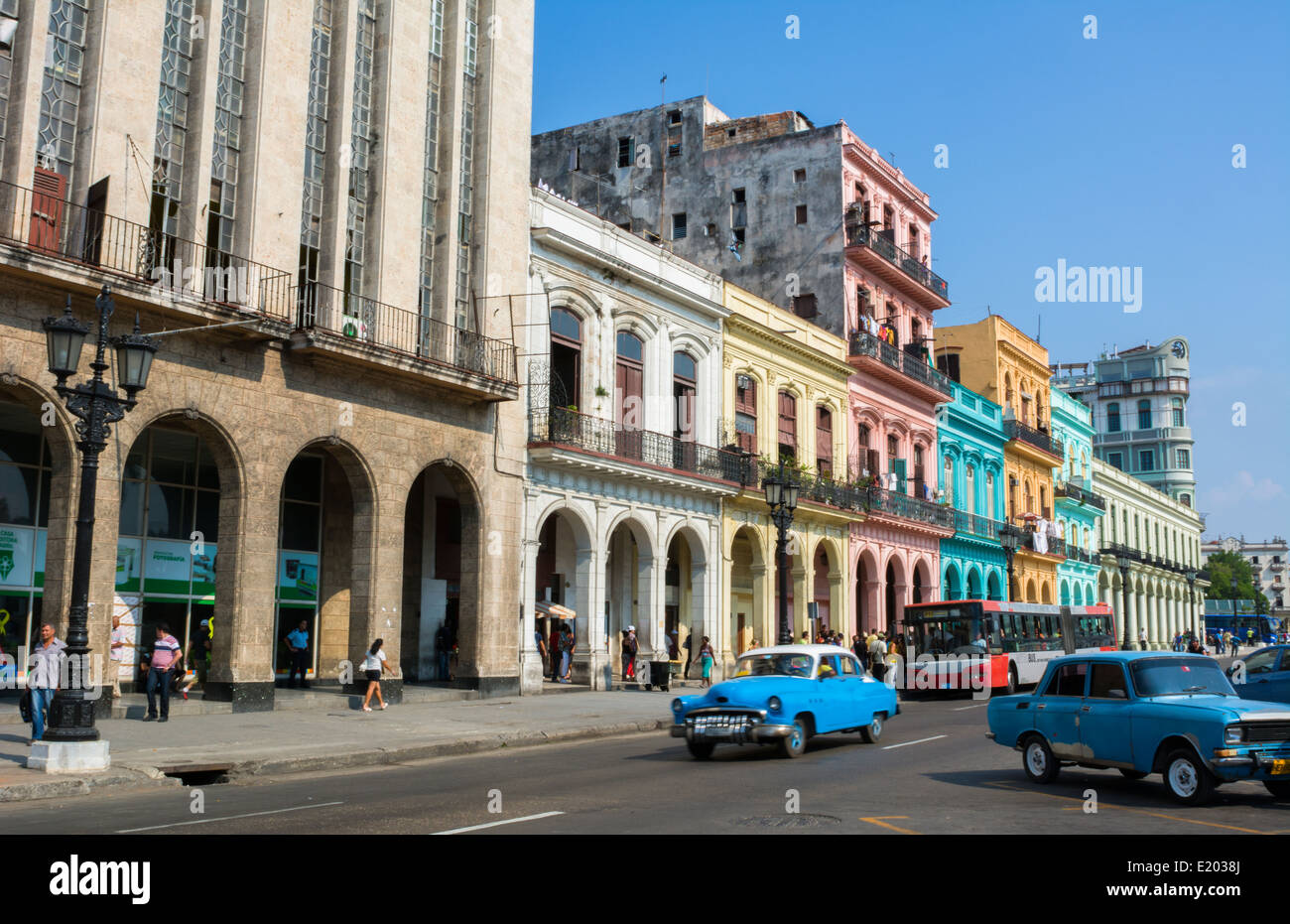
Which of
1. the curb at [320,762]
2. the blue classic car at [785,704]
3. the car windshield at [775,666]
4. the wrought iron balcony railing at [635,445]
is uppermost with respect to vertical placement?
the wrought iron balcony railing at [635,445]

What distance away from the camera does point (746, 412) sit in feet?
118

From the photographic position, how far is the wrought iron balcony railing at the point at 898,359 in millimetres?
42125

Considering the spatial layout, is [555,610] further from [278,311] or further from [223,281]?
[223,281]

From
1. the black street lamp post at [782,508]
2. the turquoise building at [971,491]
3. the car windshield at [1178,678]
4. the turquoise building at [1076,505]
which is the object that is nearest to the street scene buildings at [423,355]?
the black street lamp post at [782,508]

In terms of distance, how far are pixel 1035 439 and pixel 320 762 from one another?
4881cm

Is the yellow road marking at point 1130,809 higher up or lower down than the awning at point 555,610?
lower down

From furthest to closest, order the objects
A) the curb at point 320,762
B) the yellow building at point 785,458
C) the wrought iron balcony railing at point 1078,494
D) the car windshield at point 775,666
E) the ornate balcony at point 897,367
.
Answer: the wrought iron balcony railing at point 1078,494
the ornate balcony at point 897,367
the yellow building at point 785,458
the car windshield at point 775,666
the curb at point 320,762

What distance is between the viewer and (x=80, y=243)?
1797cm

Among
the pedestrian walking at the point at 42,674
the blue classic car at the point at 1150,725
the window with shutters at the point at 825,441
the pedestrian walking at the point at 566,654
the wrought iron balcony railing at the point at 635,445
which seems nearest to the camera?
the blue classic car at the point at 1150,725

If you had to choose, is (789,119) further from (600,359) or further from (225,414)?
(225,414)

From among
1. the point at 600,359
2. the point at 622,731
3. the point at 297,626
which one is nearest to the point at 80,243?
the point at 297,626

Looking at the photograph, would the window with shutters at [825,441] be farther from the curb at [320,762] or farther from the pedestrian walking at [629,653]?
the curb at [320,762]

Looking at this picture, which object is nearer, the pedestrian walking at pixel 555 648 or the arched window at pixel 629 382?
the pedestrian walking at pixel 555 648

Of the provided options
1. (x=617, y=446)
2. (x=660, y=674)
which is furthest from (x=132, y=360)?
(x=660, y=674)
